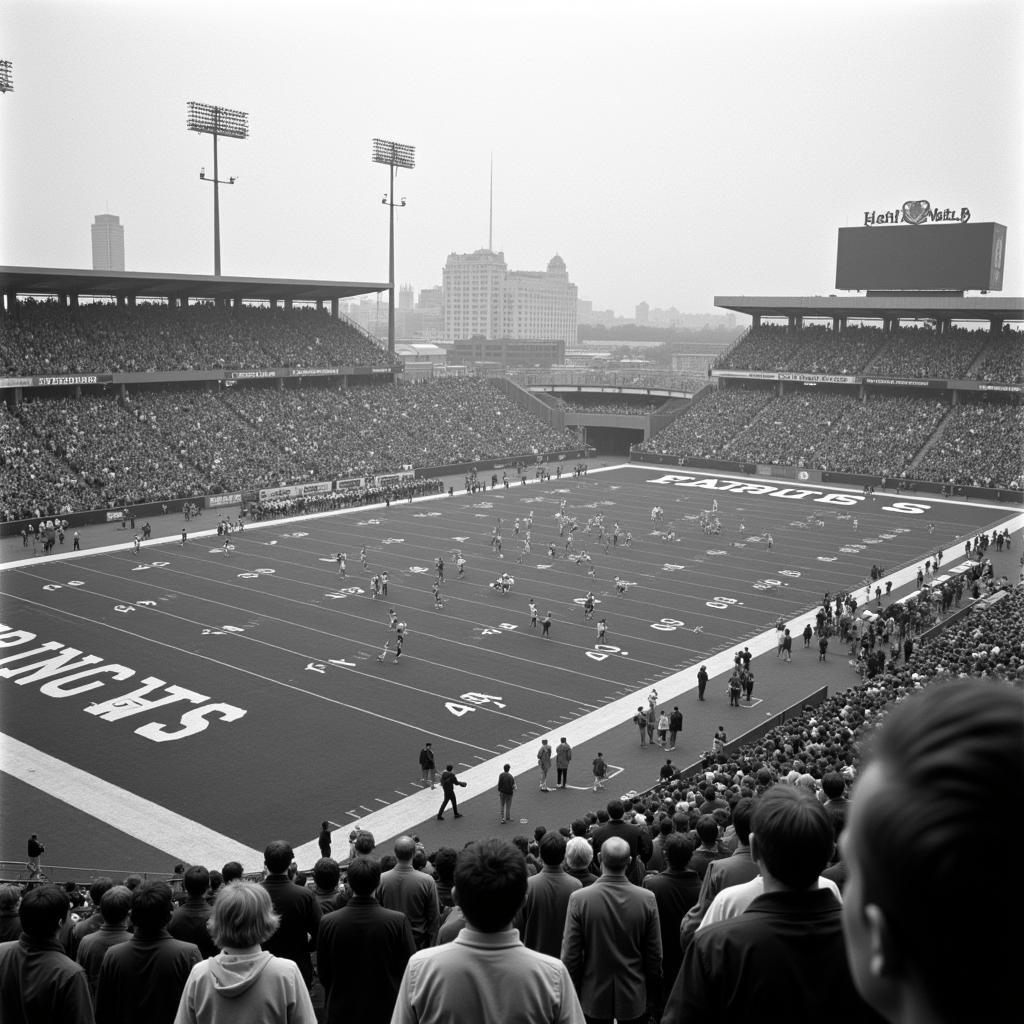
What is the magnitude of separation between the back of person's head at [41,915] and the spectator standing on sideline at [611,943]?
2684mm

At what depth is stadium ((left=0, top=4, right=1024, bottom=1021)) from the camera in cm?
1941

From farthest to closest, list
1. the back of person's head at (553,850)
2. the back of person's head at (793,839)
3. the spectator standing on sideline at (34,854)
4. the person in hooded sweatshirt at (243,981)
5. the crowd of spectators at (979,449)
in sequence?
the crowd of spectators at (979,449) < the spectator standing on sideline at (34,854) < the back of person's head at (553,850) < the person in hooded sweatshirt at (243,981) < the back of person's head at (793,839)

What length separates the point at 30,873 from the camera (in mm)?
17047

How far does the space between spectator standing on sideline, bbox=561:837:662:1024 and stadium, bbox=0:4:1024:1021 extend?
0.16 m

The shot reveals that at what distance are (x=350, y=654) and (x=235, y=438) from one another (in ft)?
115

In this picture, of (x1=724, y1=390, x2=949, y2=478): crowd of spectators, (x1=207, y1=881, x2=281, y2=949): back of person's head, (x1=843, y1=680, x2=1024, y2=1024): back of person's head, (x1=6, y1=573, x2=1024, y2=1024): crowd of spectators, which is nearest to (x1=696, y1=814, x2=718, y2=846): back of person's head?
(x1=6, y1=573, x2=1024, y2=1024): crowd of spectators

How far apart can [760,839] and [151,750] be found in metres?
21.7

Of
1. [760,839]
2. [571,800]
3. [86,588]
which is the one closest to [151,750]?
[571,800]

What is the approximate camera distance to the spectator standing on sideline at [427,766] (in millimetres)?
20953

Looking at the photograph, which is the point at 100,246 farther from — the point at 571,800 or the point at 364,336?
the point at 571,800

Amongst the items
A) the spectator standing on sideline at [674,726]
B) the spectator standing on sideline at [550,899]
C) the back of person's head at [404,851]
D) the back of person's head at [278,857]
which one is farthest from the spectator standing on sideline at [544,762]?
the spectator standing on sideline at [550,899]

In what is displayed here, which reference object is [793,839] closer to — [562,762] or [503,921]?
[503,921]

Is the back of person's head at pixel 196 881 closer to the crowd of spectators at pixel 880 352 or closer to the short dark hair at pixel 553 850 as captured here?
the short dark hair at pixel 553 850

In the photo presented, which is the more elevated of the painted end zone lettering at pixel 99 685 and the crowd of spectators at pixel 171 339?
the crowd of spectators at pixel 171 339
